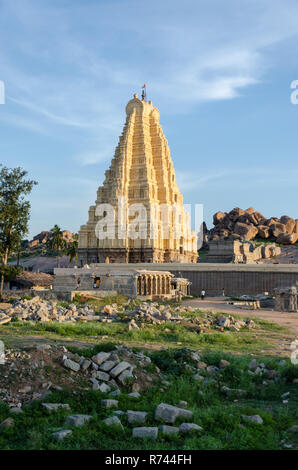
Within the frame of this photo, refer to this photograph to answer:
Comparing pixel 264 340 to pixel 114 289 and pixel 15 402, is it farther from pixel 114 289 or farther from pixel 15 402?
pixel 114 289

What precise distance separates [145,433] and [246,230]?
8151 centimetres

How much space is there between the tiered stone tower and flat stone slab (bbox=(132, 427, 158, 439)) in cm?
4332

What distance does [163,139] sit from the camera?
192ft

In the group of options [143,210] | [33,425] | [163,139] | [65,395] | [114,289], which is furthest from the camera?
[163,139]

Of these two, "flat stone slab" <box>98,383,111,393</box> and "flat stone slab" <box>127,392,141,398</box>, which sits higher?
"flat stone slab" <box>98,383,111,393</box>

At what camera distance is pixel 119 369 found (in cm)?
1018

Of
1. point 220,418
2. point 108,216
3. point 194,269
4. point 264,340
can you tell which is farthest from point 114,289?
point 220,418

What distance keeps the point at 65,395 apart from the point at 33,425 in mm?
1354

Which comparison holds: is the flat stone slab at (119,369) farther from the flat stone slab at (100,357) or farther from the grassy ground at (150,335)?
the grassy ground at (150,335)

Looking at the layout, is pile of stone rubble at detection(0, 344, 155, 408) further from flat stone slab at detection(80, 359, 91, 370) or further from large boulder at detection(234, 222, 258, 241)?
large boulder at detection(234, 222, 258, 241)

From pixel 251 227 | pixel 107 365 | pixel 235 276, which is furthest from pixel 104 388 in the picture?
pixel 251 227

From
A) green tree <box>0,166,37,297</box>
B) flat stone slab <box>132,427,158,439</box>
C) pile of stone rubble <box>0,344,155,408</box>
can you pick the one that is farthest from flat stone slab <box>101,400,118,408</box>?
green tree <box>0,166,37,297</box>

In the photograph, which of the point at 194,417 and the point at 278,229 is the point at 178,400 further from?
the point at 278,229

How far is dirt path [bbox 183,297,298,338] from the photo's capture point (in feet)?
75.5
